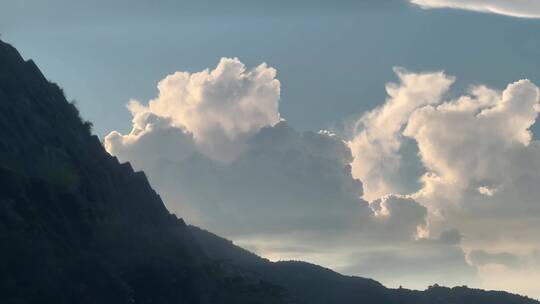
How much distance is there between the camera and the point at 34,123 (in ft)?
533

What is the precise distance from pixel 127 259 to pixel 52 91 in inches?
2025

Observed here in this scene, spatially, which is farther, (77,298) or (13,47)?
(13,47)

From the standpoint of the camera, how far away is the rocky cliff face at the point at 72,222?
124312mm

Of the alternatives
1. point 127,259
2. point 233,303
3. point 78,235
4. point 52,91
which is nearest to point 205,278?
point 233,303

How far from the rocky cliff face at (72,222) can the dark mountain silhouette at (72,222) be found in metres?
0.22

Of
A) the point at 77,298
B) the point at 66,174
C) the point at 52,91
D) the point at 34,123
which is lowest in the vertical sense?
the point at 77,298

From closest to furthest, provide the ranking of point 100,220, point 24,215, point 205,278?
point 24,215 → point 100,220 → point 205,278

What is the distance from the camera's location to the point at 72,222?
149 m

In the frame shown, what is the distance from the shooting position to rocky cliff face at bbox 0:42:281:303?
124312mm

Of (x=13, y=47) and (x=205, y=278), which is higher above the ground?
(x=13, y=47)

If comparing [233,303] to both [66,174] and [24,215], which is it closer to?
[66,174]

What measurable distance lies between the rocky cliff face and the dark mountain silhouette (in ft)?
0.71

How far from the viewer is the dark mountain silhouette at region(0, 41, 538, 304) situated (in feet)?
408

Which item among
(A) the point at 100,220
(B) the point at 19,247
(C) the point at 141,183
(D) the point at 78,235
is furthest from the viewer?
(C) the point at 141,183
